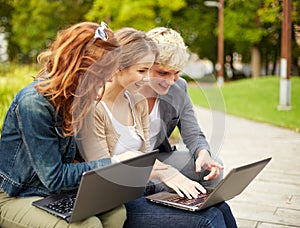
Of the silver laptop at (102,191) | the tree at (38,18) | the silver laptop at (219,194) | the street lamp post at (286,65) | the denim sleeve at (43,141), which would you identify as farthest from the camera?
the tree at (38,18)

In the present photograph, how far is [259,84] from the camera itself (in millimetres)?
14125

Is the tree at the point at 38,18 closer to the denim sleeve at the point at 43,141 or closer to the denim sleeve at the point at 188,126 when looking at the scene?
the denim sleeve at the point at 188,126

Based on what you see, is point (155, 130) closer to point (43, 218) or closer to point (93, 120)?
point (93, 120)

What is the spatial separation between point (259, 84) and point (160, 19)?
10063 mm

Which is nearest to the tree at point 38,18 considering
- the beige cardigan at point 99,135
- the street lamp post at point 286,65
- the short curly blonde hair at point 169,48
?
the street lamp post at point 286,65

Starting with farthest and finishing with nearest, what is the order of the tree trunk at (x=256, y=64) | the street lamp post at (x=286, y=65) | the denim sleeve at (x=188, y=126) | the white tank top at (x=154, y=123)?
the tree trunk at (x=256, y=64), the street lamp post at (x=286, y=65), the denim sleeve at (x=188, y=126), the white tank top at (x=154, y=123)

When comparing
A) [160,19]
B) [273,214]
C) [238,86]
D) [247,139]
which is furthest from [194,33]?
[273,214]

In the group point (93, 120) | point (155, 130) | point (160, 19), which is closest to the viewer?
point (93, 120)

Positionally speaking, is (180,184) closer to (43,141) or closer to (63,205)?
(63,205)

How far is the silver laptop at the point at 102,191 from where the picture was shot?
5.20 ft

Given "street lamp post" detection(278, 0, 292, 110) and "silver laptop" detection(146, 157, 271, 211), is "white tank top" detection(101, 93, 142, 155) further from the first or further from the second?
"street lamp post" detection(278, 0, 292, 110)

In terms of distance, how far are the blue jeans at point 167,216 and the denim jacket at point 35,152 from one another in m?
0.32

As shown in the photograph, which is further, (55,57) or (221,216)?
(221,216)

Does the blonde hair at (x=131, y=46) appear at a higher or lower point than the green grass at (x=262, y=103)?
higher
